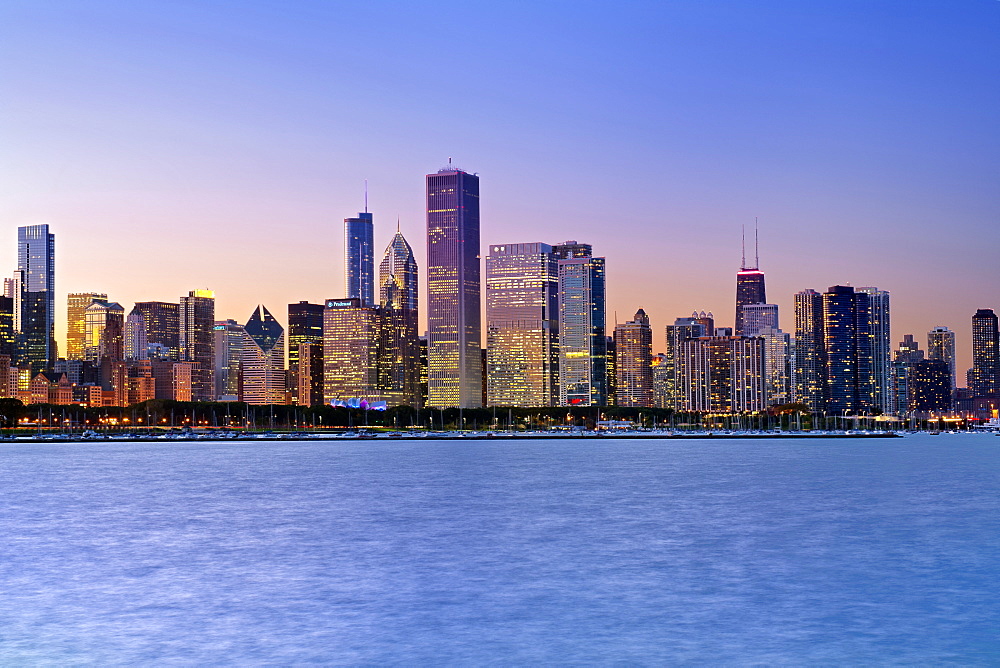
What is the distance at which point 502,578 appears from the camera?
33.3m

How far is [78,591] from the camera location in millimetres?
31188

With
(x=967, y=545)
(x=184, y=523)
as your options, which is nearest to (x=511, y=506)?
(x=184, y=523)

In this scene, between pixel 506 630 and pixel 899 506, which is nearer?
pixel 506 630

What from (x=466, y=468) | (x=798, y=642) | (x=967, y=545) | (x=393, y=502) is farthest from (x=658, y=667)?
(x=466, y=468)

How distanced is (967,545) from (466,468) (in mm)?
68645

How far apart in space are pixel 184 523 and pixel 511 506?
16.6 meters

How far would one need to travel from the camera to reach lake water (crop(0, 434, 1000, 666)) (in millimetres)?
23516

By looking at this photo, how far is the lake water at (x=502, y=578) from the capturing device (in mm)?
23516

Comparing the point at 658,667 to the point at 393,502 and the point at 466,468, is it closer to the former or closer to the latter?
the point at 393,502

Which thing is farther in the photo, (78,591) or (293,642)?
(78,591)

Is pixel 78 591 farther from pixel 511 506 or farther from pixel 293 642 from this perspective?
pixel 511 506

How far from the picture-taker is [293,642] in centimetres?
2397

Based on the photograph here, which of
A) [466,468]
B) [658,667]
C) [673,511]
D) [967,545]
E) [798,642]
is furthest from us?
[466,468]

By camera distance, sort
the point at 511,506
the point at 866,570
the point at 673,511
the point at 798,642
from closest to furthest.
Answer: the point at 798,642 → the point at 866,570 → the point at 673,511 → the point at 511,506
